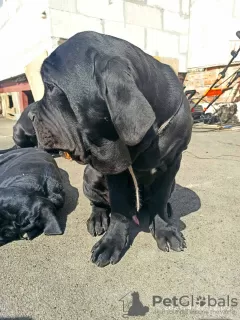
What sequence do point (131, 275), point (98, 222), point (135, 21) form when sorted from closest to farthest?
point (131, 275) < point (98, 222) < point (135, 21)

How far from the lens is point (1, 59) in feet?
27.6

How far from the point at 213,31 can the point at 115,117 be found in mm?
6737

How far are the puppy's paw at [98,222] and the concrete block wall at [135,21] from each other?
4.11 meters

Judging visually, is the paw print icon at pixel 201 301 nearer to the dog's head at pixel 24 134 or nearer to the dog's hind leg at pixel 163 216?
the dog's hind leg at pixel 163 216

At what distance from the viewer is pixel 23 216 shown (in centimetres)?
166

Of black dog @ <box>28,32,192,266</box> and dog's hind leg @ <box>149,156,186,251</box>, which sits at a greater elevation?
black dog @ <box>28,32,192,266</box>

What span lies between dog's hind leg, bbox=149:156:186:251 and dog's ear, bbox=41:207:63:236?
2.06ft

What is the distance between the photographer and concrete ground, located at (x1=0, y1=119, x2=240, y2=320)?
1152mm

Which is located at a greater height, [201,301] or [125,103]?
[125,103]

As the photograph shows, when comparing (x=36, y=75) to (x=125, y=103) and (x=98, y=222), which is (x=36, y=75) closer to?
(x=98, y=222)

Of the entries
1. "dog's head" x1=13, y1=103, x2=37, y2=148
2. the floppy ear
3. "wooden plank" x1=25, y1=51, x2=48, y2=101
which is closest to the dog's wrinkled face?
the floppy ear

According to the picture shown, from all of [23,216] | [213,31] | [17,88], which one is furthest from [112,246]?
[17,88]

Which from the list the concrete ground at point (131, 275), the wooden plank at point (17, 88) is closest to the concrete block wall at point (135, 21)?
the wooden plank at point (17, 88)

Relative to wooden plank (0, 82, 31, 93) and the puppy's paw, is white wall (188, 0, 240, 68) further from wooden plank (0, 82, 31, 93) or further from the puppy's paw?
the puppy's paw
